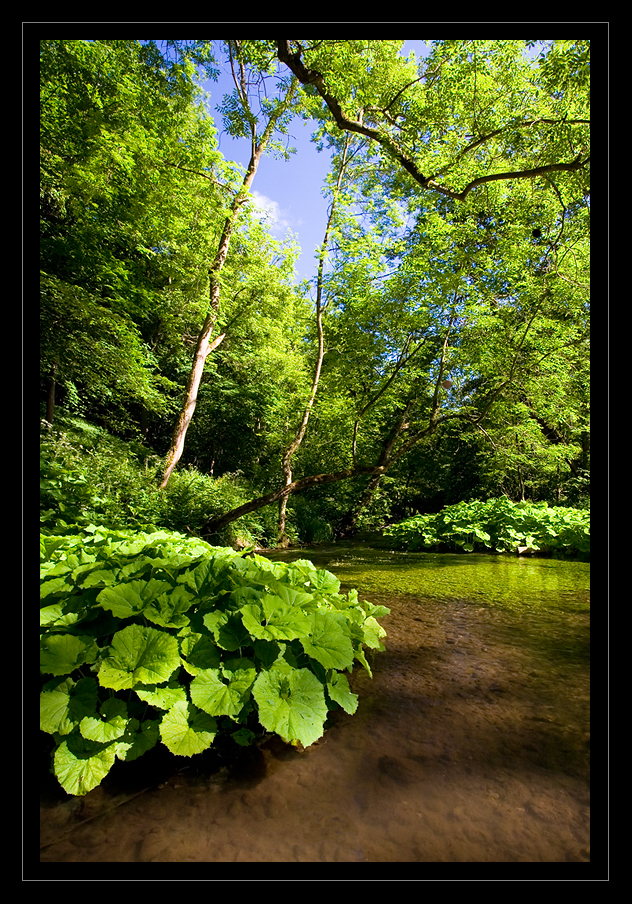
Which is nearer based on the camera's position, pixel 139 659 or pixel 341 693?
pixel 139 659

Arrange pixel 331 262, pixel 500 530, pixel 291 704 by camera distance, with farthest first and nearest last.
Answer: pixel 331 262 → pixel 500 530 → pixel 291 704

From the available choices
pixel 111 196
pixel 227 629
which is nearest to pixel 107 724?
pixel 227 629

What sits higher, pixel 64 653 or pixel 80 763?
pixel 64 653

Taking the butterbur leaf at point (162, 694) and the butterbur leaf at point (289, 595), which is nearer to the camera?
the butterbur leaf at point (162, 694)

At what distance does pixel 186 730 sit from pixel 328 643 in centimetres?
68

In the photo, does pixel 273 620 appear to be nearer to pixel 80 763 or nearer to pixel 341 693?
pixel 341 693

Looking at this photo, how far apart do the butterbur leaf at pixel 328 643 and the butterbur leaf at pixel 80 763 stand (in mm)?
832

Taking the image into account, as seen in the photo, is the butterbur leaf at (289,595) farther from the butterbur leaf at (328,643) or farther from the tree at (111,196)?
the tree at (111,196)

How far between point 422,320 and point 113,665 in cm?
760

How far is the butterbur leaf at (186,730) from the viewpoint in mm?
1439

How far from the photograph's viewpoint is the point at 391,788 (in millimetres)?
1510

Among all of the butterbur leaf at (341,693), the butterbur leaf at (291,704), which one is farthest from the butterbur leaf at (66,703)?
the butterbur leaf at (341,693)

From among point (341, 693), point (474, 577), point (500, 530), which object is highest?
point (341, 693)

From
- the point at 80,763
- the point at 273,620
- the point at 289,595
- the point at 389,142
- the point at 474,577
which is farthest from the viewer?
the point at 474,577
